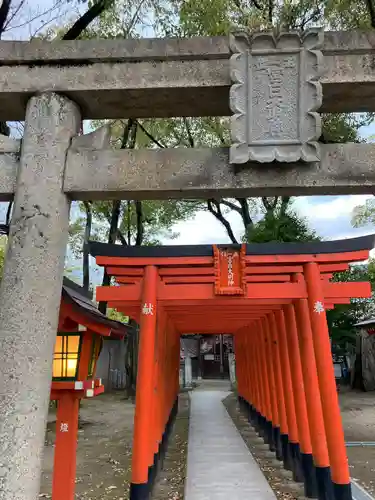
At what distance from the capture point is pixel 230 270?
6887 millimetres

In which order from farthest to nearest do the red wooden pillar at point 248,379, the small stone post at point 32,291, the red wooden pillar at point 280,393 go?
the red wooden pillar at point 248,379 → the red wooden pillar at point 280,393 → the small stone post at point 32,291

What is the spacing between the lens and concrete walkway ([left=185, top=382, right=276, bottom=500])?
7.46 metres

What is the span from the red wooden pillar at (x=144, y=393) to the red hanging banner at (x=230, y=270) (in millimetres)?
1078

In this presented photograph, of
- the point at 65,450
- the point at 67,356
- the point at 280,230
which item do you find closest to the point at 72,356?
the point at 67,356

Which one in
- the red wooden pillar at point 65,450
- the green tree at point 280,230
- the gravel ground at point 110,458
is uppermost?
the green tree at point 280,230

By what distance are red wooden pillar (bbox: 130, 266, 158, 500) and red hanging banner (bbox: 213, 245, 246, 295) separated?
Answer: 108 cm

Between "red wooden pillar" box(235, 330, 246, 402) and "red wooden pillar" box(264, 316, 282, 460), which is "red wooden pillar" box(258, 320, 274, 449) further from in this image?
"red wooden pillar" box(235, 330, 246, 402)

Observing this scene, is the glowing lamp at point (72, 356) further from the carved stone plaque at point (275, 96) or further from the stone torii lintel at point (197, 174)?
the carved stone plaque at point (275, 96)

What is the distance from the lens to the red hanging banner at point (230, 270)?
6715 millimetres

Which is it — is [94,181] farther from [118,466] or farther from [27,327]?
[118,466]

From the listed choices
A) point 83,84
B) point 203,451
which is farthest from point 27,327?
point 203,451

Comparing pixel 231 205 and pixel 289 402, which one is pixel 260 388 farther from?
pixel 231 205

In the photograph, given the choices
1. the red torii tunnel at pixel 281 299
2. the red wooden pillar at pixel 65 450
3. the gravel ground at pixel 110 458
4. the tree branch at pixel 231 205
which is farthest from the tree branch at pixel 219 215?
the red wooden pillar at pixel 65 450

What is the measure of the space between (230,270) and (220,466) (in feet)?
16.4
